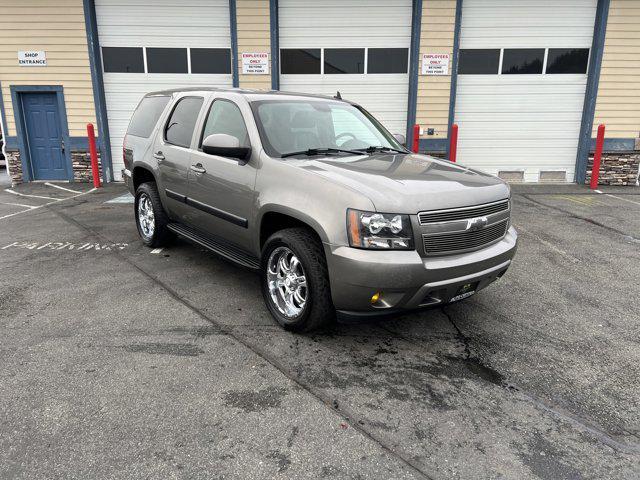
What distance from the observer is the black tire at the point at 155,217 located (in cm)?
557

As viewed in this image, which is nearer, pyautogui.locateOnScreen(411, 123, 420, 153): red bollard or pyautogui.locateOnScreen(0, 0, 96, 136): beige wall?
pyautogui.locateOnScreen(0, 0, 96, 136): beige wall

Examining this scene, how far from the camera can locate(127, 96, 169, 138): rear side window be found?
223 inches

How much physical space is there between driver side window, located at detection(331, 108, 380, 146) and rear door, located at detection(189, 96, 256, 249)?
89cm

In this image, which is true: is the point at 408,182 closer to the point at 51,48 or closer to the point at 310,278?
the point at 310,278

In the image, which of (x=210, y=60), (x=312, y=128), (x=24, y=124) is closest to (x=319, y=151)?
(x=312, y=128)

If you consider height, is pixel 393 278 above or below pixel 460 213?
below

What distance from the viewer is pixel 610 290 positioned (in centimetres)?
480

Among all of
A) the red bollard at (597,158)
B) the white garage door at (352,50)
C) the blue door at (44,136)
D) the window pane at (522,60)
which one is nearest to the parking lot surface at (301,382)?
the red bollard at (597,158)

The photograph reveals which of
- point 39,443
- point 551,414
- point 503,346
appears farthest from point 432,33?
point 39,443

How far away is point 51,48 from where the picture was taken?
11336mm

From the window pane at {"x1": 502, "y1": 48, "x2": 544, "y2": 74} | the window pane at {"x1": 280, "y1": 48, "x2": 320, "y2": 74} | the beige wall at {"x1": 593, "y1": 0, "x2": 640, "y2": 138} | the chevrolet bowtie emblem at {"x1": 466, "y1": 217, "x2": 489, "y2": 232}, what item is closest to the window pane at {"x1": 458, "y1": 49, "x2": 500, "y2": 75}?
the window pane at {"x1": 502, "y1": 48, "x2": 544, "y2": 74}

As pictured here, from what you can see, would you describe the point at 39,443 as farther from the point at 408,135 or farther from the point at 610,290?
the point at 408,135

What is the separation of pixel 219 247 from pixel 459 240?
234cm

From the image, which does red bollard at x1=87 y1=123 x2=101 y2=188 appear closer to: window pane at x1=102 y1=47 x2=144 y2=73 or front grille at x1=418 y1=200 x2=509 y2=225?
window pane at x1=102 y1=47 x2=144 y2=73
